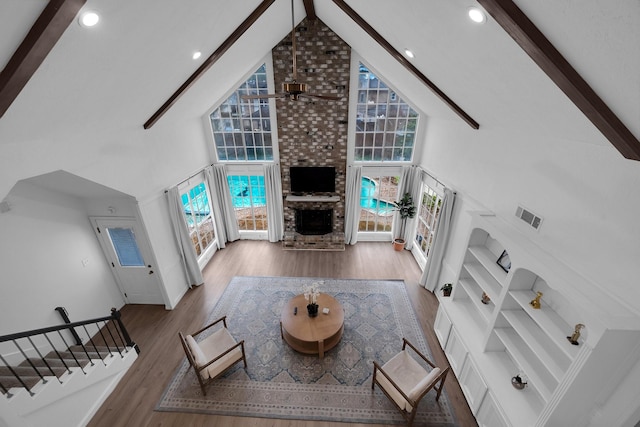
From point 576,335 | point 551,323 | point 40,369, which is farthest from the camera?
point 40,369

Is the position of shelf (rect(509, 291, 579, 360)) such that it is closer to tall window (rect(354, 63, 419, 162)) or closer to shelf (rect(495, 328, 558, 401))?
shelf (rect(495, 328, 558, 401))

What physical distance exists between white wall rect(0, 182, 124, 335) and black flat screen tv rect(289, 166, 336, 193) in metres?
4.19

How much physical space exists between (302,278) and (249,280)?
3.96 ft

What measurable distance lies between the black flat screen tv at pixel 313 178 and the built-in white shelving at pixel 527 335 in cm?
377

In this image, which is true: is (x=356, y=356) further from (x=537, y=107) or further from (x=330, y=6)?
(x=330, y=6)

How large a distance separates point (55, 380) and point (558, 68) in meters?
5.03

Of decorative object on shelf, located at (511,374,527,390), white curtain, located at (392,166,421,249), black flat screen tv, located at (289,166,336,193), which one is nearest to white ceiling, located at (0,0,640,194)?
decorative object on shelf, located at (511,374,527,390)

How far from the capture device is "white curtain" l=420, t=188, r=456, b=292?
4918 mm

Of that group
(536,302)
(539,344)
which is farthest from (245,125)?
(539,344)

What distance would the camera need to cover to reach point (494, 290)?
3.50 meters

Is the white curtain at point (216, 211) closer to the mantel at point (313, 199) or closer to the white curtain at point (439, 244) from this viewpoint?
the mantel at point (313, 199)

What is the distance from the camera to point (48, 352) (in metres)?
3.74

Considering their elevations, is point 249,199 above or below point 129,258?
above

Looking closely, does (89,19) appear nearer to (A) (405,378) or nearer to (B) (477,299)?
(A) (405,378)
